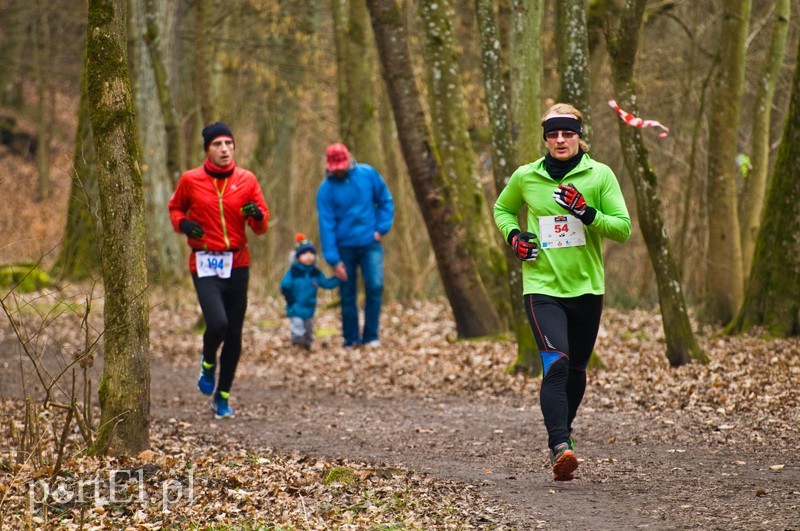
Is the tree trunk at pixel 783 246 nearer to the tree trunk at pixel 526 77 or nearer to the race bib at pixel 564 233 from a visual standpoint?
the tree trunk at pixel 526 77

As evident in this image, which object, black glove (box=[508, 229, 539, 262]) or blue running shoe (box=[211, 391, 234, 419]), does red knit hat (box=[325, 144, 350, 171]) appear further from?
black glove (box=[508, 229, 539, 262])

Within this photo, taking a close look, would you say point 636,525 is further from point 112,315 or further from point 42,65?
point 42,65

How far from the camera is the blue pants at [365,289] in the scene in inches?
519

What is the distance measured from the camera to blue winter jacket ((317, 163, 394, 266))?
42.7ft

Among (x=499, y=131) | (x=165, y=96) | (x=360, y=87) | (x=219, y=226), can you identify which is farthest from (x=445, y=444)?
(x=360, y=87)

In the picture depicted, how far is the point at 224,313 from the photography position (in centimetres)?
845

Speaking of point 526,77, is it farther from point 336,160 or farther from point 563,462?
point 563,462

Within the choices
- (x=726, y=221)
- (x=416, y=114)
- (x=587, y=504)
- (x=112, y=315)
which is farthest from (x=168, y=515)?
(x=726, y=221)

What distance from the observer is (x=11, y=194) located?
82.0ft

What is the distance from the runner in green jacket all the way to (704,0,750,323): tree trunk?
22.9 ft

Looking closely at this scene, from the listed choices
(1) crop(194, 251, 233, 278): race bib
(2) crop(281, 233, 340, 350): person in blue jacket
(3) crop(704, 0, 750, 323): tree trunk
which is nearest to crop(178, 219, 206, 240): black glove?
(1) crop(194, 251, 233, 278): race bib

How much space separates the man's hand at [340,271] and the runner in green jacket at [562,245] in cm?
675

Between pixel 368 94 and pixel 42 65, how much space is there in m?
15.6

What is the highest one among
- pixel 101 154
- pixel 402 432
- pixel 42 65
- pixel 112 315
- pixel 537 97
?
pixel 42 65
